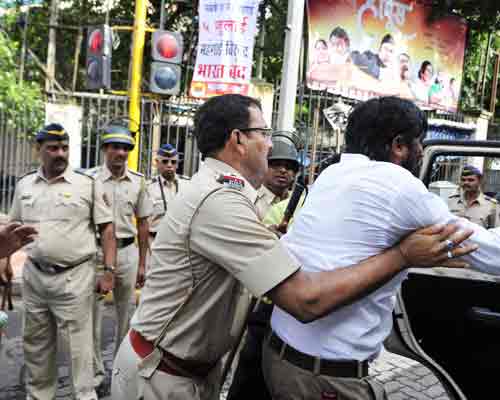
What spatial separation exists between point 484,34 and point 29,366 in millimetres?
14061

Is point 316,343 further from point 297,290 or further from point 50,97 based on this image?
Answer: point 50,97

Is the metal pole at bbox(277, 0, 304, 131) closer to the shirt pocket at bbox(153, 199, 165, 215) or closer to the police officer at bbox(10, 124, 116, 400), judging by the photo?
the shirt pocket at bbox(153, 199, 165, 215)

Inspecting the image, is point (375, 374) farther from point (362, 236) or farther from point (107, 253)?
point (362, 236)

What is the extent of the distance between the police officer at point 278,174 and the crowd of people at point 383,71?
6.13 metres

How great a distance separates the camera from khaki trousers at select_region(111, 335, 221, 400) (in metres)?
1.83

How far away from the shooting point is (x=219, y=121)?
1929mm

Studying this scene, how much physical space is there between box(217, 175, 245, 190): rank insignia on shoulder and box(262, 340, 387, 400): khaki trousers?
58 centimetres

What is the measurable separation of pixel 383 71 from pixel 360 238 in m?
10.5

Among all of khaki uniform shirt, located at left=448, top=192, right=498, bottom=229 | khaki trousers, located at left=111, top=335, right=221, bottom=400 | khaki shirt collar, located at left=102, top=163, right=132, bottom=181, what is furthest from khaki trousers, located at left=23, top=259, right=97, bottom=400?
khaki uniform shirt, located at left=448, top=192, right=498, bottom=229

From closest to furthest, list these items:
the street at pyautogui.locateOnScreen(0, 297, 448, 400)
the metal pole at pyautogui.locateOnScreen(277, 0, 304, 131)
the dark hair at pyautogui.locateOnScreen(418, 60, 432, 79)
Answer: the street at pyautogui.locateOnScreen(0, 297, 448, 400) < the metal pole at pyautogui.locateOnScreen(277, 0, 304, 131) < the dark hair at pyautogui.locateOnScreen(418, 60, 432, 79)

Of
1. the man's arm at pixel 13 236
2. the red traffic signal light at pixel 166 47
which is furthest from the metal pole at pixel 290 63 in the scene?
the man's arm at pixel 13 236

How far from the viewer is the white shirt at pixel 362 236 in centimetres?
171

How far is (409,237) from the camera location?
1.68 m

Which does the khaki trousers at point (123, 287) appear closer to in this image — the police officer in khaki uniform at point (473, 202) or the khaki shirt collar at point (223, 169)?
the police officer in khaki uniform at point (473, 202)
